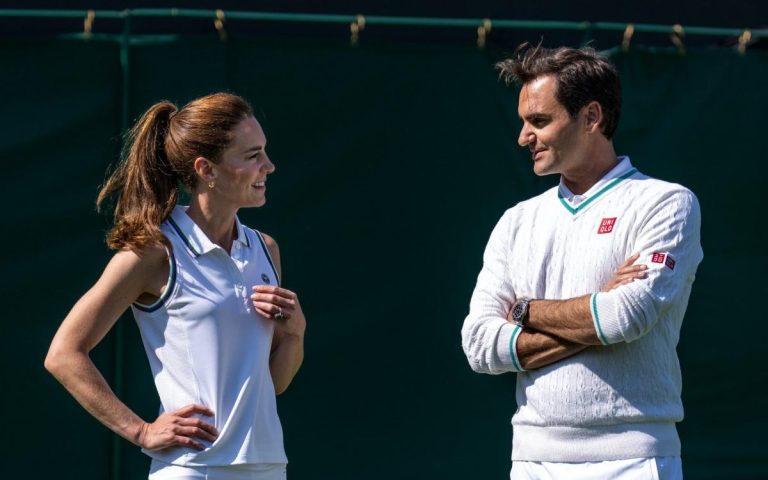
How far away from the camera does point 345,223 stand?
4.64m

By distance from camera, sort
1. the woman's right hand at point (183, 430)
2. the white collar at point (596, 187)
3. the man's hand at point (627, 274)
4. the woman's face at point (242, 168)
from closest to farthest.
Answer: the woman's right hand at point (183, 430) → the man's hand at point (627, 274) → the woman's face at point (242, 168) → the white collar at point (596, 187)

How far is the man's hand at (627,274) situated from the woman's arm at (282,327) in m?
0.75

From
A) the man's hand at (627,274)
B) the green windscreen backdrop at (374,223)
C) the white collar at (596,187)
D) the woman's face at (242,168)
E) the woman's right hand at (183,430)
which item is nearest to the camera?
the woman's right hand at (183,430)

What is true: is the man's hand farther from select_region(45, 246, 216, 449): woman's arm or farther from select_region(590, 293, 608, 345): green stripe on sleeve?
select_region(45, 246, 216, 449): woman's arm

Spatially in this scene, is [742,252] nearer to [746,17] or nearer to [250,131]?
[746,17]

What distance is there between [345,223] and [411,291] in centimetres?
35

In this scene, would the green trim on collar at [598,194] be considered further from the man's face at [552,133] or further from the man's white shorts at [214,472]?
the man's white shorts at [214,472]

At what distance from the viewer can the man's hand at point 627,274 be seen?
298cm

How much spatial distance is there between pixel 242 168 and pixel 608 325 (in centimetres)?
95

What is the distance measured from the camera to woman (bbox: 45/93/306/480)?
2908mm

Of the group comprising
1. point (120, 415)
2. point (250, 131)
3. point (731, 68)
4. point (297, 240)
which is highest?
point (731, 68)

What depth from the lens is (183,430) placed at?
2.87 meters

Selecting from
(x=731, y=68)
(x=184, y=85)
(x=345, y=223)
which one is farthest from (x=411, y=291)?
(x=731, y=68)

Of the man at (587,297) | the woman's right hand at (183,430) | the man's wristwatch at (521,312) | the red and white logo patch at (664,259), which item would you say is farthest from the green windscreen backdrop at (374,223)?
the red and white logo patch at (664,259)
